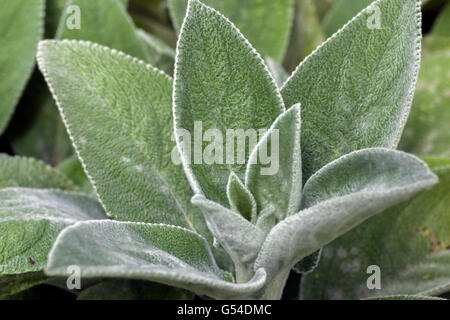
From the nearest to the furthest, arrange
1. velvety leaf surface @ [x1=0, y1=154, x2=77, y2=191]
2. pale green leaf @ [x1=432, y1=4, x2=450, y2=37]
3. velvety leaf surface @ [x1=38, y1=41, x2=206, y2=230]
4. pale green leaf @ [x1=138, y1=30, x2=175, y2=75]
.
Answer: velvety leaf surface @ [x1=38, y1=41, x2=206, y2=230], velvety leaf surface @ [x1=0, y1=154, x2=77, y2=191], pale green leaf @ [x1=138, y1=30, x2=175, y2=75], pale green leaf @ [x1=432, y1=4, x2=450, y2=37]

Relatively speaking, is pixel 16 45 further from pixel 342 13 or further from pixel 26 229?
pixel 342 13

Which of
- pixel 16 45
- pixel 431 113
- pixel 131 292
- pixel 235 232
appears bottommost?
pixel 131 292

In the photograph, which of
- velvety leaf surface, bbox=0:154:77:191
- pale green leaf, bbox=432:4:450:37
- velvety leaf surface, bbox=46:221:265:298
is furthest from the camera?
pale green leaf, bbox=432:4:450:37

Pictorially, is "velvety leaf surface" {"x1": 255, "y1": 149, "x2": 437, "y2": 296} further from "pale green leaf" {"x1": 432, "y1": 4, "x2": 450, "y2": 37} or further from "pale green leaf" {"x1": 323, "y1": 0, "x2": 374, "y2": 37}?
"pale green leaf" {"x1": 432, "y1": 4, "x2": 450, "y2": 37}

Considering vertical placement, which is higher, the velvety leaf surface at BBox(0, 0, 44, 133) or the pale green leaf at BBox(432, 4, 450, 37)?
the pale green leaf at BBox(432, 4, 450, 37)

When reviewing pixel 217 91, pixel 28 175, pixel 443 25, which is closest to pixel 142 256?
pixel 217 91

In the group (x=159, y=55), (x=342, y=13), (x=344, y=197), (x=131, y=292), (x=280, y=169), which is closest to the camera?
(x=344, y=197)

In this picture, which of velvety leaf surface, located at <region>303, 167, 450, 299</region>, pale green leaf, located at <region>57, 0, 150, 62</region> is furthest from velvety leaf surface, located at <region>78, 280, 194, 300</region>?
pale green leaf, located at <region>57, 0, 150, 62</region>
